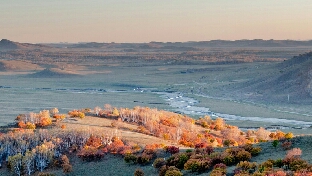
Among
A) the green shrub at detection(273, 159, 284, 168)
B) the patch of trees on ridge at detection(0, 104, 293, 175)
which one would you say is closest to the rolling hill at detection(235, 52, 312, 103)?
the patch of trees on ridge at detection(0, 104, 293, 175)

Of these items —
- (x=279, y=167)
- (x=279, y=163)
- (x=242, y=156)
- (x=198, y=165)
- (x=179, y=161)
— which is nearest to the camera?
(x=279, y=167)

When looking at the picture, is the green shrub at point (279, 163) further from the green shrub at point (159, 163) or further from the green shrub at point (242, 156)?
the green shrub at point (159, 163)

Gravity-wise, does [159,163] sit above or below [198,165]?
below

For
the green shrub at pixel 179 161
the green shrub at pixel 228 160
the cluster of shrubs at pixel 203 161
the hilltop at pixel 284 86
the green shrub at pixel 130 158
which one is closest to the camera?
the cluster of shrubs at pixel 203 161

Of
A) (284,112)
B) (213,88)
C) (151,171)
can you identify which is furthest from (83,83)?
(151,171)

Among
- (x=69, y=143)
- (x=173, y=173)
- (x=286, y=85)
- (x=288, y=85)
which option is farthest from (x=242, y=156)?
(x=286, y=85)

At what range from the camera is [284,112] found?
53.4m

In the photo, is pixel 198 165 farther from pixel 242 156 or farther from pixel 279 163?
pixel 279 163

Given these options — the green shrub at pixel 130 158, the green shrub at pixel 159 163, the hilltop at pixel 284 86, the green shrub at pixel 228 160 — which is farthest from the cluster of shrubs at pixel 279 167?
the hilltop at pixel 284 86

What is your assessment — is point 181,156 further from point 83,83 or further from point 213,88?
point 83,83

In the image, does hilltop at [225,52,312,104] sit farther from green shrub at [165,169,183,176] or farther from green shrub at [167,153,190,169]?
green shrub at [165,169,183,176]

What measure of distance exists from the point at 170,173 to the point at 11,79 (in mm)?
80521

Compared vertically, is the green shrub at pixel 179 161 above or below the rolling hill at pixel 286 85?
above

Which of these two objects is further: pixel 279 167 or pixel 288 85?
pixel 288 85
